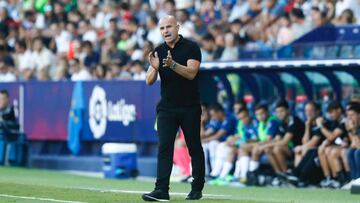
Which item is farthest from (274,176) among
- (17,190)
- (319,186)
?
(17,190)

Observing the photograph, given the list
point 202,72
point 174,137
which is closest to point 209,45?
point 202,72

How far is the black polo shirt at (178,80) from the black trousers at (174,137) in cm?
10

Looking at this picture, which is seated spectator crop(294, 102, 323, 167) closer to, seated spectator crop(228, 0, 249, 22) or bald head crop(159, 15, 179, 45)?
seated spectator crop(228, 0, 249, 22)

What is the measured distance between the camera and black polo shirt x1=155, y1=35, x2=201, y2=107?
42.7ft

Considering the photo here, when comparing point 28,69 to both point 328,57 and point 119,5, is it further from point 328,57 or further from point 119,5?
point 328,57

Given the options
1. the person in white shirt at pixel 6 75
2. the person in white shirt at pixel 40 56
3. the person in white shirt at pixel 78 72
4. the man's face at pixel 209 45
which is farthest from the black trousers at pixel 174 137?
the person in white shirt at pixel 6 75

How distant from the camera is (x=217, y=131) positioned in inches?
792

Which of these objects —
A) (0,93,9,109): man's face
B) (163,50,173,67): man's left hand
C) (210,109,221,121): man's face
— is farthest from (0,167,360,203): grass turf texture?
(0,93,9,109): man's face

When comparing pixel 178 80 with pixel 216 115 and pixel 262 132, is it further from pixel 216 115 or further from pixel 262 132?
pixel 216 115

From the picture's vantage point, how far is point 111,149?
21.0m

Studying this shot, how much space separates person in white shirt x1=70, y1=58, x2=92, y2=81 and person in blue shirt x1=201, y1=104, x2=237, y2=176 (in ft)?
13.8

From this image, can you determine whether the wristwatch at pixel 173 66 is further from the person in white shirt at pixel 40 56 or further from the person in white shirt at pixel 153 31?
the person in white shirt at pixel 40 56

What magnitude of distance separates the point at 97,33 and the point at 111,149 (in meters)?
5.66

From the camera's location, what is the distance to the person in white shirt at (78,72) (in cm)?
2368
